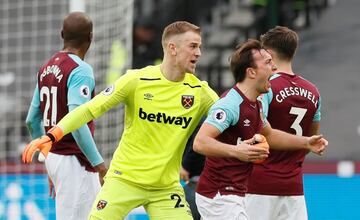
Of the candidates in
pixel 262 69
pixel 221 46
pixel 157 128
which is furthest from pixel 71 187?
pixel 221 46

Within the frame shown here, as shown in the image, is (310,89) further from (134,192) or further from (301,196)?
(134,192)

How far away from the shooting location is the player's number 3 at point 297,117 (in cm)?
663

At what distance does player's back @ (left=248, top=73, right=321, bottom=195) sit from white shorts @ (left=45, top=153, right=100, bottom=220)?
1.13 m

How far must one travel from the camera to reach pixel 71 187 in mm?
6980

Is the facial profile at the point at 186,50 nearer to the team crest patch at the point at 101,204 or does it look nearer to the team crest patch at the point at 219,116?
the team crest patch at the point at 219,116

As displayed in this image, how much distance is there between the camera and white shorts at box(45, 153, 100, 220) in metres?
6.97

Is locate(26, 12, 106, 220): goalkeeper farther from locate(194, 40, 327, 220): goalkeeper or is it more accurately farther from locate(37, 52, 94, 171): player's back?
locate(194, 40, 327, 220): goalkeeper

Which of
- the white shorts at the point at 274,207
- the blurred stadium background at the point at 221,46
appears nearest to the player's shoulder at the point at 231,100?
the white shorts at the point at 274,207

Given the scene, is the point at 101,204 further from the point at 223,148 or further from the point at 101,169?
the point at 223,148

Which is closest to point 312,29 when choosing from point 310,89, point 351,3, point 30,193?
point 351,3

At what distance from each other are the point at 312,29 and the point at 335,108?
1330 mm

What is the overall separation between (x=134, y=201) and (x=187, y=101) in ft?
2.31

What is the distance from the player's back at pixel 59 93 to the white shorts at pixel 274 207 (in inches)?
45.5

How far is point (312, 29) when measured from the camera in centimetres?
1619
